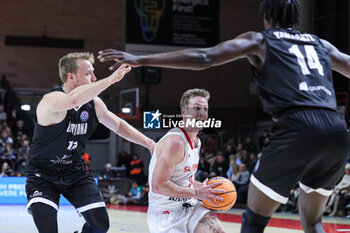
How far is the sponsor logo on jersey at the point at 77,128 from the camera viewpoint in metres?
4.61

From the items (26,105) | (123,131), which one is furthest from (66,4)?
(123,131)

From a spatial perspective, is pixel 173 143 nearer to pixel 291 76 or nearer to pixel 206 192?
pixel 206 192

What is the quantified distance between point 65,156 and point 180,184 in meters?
1.06

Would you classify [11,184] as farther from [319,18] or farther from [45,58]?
[319,18]

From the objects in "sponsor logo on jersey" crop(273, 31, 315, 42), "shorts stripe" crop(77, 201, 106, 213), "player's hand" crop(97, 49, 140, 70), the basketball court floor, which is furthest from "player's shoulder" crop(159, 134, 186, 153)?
Answer: the basketball court floor

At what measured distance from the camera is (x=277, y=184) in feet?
10.2

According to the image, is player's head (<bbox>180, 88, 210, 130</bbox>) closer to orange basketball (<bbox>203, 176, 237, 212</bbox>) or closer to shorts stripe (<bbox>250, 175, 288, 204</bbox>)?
orange basketball (<bbox>203, 176, 237, 212</bbox>)

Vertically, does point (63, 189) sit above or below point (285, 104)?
below

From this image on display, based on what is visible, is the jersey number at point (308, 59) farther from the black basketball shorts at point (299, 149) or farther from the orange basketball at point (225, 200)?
the orange basketball at point (225, 200)

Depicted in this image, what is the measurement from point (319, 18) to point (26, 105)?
11.2m

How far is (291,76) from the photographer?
124 inches

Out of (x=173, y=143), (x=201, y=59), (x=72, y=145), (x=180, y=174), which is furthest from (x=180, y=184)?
(x=201, y=59)

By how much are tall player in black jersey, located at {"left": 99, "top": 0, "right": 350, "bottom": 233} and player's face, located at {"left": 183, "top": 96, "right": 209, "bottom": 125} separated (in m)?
1.01

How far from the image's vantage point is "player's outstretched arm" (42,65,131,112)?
Result: 13.3 feet
